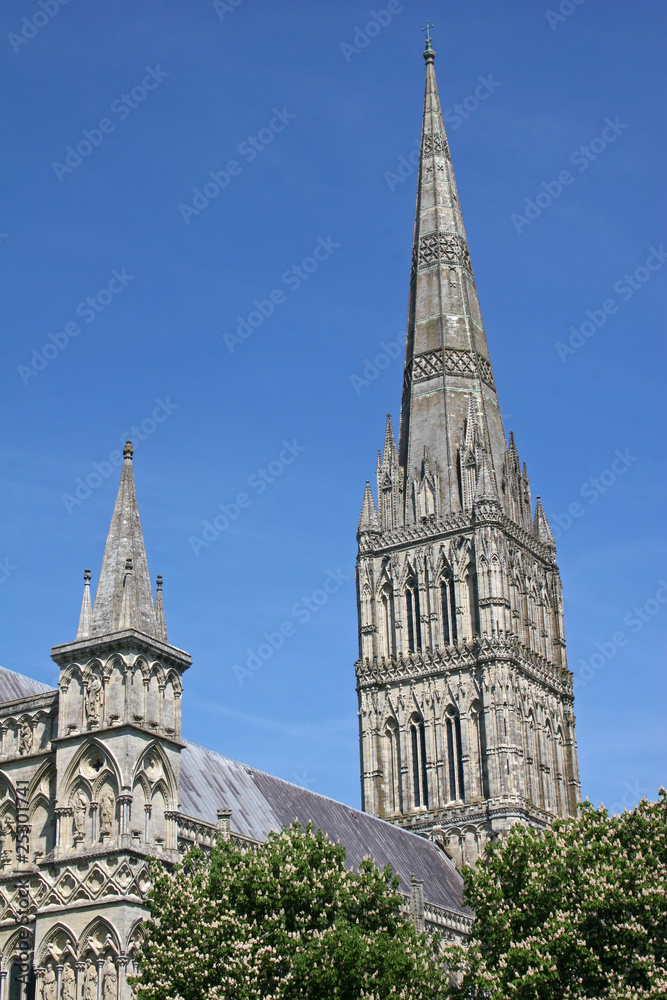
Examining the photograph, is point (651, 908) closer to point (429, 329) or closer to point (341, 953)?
point (341, 953)

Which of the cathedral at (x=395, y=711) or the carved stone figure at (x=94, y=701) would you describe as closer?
the cathedral at (x=395, y=711)

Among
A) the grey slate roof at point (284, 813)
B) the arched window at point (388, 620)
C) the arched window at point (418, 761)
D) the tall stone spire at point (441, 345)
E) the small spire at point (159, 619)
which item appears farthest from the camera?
the tall stone spire at point (441, 345)

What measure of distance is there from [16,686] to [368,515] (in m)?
30.2

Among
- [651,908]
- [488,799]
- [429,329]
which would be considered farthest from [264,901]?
[429,329]

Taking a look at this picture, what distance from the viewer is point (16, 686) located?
166 feet

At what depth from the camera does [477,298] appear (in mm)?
84188

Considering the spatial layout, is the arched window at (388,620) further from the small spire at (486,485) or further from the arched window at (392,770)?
the small spire at (486,485)

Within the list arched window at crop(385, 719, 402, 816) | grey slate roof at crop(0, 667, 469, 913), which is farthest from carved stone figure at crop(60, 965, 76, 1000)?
arched window at crop(385, 719, 402, 816)

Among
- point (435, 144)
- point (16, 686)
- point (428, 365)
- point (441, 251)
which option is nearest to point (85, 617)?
point (16, 686)

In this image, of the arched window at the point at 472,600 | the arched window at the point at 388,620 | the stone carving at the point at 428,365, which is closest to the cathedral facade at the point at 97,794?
the arched window at the point at 472,600

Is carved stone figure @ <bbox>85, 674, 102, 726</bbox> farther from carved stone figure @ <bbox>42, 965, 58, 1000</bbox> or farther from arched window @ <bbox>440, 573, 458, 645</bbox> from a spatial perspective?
arched window @ <bbox>440, 573, 458, 645</bbox>

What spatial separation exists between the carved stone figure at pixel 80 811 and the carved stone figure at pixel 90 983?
3693mm

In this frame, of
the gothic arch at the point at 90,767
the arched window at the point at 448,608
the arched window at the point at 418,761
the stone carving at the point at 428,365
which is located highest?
the stone carving at the point at 428,365

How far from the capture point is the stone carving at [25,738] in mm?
45406
